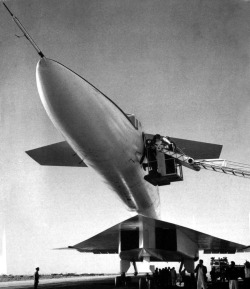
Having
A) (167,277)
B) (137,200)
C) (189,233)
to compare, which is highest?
(137,200)

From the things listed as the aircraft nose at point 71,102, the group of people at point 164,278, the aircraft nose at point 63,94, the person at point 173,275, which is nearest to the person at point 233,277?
the group of people at point 164,278

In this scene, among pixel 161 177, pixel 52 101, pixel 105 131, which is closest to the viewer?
pixel 52 101

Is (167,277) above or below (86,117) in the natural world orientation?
below

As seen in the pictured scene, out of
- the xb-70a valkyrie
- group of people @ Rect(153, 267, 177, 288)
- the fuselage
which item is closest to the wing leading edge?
the xb-70a valkyrie

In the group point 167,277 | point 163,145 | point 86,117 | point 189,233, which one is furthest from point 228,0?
point 167,277

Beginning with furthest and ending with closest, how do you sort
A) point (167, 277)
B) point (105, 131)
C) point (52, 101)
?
point (167, 277) < point (105, 131) < point (52, 101)

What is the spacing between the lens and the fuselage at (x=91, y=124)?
6.36 meters

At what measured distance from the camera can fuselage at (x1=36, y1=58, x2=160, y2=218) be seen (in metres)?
6.36

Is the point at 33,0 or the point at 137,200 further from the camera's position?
the point at 137,200

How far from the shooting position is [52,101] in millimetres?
6469

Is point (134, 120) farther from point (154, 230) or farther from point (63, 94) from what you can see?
point (154, 230)

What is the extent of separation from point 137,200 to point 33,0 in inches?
277

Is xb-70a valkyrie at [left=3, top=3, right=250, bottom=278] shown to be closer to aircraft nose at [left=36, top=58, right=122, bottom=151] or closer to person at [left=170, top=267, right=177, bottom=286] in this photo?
aircraft nose at [left=36, top=58, right=122, bottom=151]

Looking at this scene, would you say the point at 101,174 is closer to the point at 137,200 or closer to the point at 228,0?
the point at 137,200
